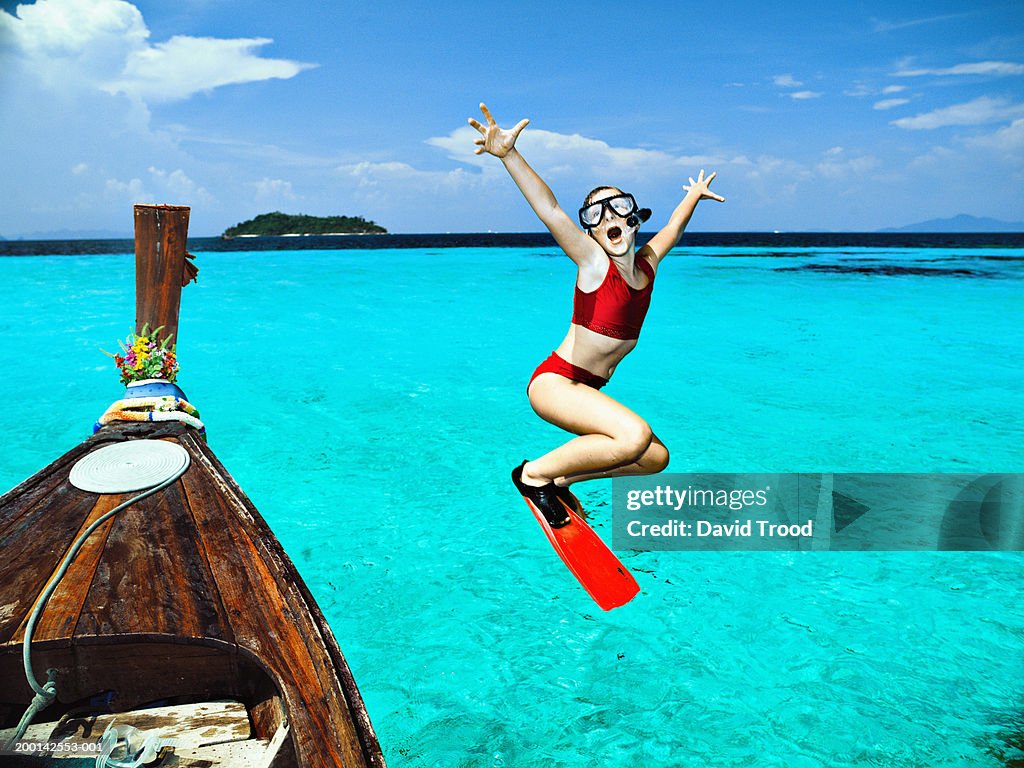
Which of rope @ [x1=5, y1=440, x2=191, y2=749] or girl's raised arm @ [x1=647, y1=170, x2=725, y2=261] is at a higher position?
girl's raised arm @ [x1=647, y1=170, x2=725, y2=261]

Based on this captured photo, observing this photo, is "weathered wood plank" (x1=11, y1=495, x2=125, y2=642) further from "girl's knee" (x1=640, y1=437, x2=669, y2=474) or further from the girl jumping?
"girl's knee" (x1=640, y1=437, x2=669, y2=474)

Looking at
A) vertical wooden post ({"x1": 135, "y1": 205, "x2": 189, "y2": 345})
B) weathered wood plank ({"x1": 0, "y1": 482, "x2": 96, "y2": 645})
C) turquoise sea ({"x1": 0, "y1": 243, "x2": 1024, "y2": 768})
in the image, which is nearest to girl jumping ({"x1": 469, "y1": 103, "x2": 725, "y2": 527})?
turquoise sea ({"x1": 0, "y1": 243, "x2": 1024, "y2": 768})

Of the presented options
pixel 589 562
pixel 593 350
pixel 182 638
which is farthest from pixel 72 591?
pixel 593 350

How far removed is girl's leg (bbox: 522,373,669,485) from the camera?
3006 mm

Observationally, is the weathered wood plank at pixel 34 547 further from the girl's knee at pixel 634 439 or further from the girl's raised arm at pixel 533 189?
the girl's raised arm at pixel 533 189

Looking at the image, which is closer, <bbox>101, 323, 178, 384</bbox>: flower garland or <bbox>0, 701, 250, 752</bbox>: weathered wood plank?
<bbox>0, 701, 250, 752</bbox>: weathered wood plank

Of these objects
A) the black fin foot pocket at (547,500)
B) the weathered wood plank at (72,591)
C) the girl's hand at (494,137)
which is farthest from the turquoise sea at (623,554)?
the girl's hand at (494,137)

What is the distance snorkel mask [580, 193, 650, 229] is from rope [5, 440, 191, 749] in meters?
3.13

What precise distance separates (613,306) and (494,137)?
2.92 feet

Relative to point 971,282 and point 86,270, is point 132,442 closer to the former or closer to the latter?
point 971,282

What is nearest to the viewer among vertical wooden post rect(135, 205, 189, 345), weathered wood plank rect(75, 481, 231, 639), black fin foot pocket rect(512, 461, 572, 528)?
weathered wood plank rect(75, 481, 231, 639)

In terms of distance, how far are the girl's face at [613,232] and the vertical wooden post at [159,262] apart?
220 inches

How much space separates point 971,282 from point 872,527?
36.8 m
